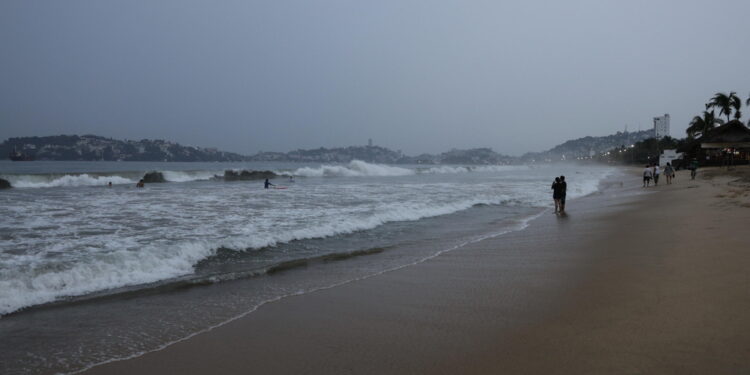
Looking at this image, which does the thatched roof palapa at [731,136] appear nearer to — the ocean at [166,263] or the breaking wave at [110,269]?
the ocean at [166,263]

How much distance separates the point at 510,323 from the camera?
4535 mm

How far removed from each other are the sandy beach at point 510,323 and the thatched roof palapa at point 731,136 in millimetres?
51420

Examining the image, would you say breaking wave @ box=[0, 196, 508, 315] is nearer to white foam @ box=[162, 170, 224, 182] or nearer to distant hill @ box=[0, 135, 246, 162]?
white foam @ box=[162, 170, 224, 182]

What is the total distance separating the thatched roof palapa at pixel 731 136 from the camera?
48656 mm

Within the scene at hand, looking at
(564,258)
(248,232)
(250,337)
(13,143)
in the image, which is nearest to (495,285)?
(564,258)

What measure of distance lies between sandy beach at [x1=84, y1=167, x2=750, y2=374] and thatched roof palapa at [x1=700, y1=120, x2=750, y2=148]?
51.4 metres

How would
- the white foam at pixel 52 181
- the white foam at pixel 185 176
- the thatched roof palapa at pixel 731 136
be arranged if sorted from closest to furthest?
the white foam at pixel 52 181 → the thatched roof palapa at pixel 731 136 → the white foam at pixel 185 176

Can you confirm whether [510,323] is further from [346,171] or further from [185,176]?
[346,171]

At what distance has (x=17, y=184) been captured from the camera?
39125 mm

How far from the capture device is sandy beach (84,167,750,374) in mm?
3572

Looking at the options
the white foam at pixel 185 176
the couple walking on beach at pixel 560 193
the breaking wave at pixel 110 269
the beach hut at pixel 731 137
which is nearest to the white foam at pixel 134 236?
the breaking wave at pixel 110 269

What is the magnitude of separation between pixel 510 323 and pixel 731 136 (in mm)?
58016

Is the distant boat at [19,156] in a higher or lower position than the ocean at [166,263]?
higher

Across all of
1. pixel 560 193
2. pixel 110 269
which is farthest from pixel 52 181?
pixel 560 193
